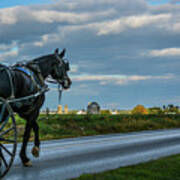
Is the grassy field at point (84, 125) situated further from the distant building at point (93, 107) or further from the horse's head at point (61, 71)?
the distant building at point (93, 107)

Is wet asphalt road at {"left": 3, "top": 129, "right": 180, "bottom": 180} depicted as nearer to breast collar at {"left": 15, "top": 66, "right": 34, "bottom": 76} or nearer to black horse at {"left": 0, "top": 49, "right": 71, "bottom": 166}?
black horse at {"left": 0, "top": 49, "right": 71, "bottom": 166}

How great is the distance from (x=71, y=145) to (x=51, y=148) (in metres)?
1.34

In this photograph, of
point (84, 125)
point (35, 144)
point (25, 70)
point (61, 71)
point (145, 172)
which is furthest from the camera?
point (84, 125)

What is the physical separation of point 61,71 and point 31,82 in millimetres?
1242

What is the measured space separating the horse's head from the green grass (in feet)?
8.96

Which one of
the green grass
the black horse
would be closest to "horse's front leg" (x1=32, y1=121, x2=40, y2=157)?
the black horse

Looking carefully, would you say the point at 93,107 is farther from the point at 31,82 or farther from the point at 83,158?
the point at 31,82

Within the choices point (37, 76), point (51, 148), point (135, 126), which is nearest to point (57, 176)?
point (37, 76)

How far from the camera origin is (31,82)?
1009cm

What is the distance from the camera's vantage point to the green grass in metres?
8.99

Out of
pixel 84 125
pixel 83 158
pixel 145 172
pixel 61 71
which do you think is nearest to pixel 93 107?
pixel 84 125

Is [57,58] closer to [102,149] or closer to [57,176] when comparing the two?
[57,176]

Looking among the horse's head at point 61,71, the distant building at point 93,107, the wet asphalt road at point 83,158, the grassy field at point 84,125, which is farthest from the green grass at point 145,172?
the distant building at point 93,107

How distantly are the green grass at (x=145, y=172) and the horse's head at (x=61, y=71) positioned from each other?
2732 millimetres
